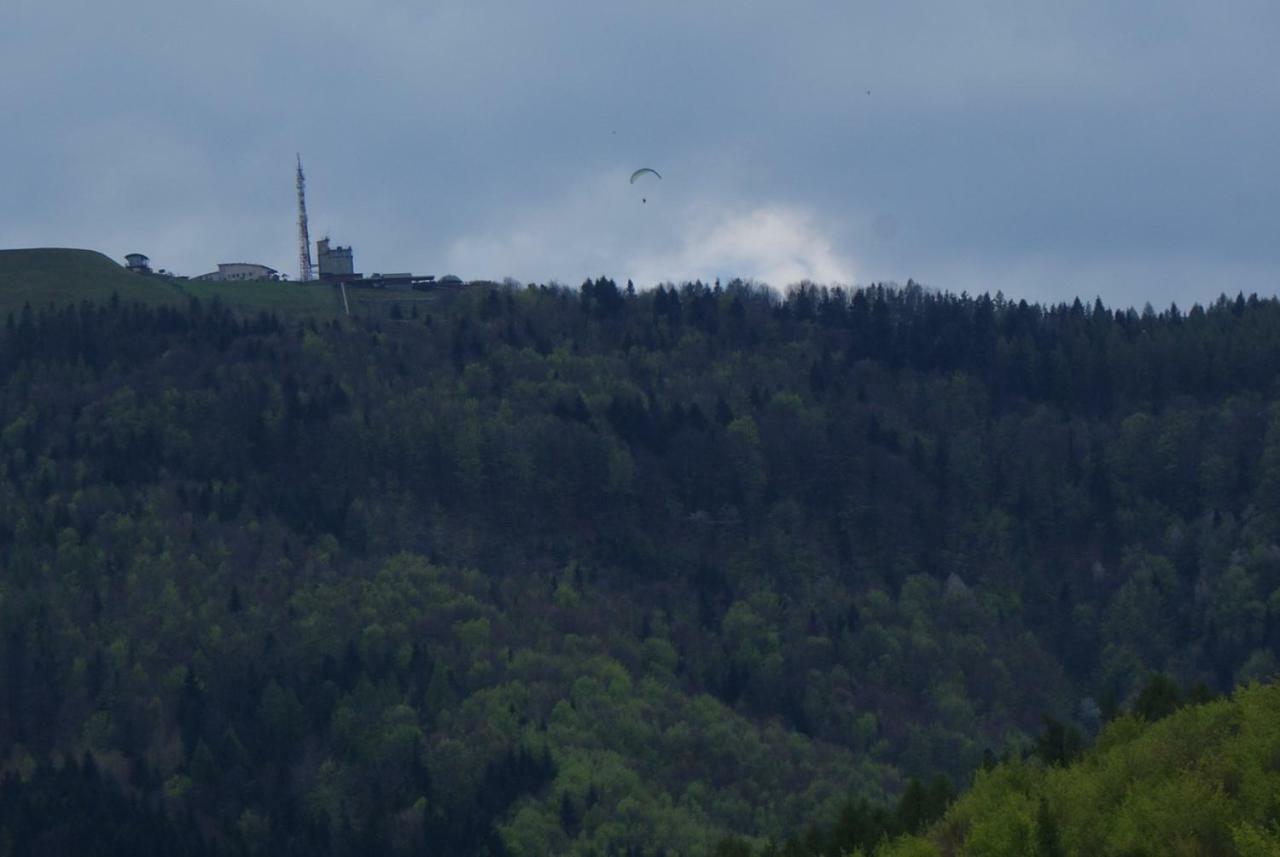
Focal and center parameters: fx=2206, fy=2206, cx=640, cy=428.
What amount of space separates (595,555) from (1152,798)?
346 feet

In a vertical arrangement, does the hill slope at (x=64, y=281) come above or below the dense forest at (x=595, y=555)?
above

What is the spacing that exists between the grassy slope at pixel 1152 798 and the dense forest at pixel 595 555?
1878 inches

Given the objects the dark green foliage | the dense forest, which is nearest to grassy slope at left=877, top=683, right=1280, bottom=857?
the dark green foliage

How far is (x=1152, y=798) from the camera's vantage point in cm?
4747

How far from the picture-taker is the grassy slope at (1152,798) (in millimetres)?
45281

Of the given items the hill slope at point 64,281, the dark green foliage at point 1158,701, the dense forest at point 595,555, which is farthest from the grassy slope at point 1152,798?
the hill slope at point 64,281

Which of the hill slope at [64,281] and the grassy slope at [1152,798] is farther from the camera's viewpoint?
the hill slope at [64,281]

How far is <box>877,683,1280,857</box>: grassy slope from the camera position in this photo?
4528 centimetres

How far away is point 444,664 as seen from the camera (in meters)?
128

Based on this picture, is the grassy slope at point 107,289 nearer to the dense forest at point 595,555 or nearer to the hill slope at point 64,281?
the hill slope at point 64,281

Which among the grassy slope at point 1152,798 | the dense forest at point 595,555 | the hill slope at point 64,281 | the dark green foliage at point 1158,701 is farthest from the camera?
the hill slope at point 64,281

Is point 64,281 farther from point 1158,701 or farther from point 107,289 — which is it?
point 1158,701

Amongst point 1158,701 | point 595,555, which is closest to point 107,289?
point 595,555

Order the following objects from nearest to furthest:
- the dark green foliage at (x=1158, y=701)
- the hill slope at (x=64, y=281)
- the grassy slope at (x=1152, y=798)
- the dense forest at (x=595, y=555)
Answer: the grassy slope at (x=1152, y=798) < the dark green foliage at (x=1158, y=701) < the dense forest at (x=595, y=555) < the hill slope at (x=64, y=281)
